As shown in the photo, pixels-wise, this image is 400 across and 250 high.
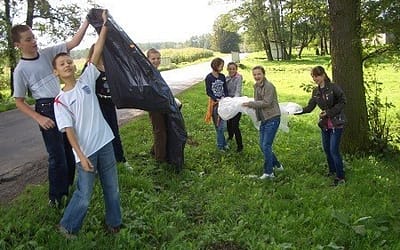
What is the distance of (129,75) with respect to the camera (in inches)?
225

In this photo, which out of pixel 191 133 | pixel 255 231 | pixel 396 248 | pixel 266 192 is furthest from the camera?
pixel 191 133

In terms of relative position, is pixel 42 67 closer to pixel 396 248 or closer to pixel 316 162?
pixel 396 248

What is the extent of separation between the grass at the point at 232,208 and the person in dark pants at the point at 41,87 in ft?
1.99

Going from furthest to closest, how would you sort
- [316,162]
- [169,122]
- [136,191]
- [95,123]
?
[316,162], [169,122], [136,191], [95,123]

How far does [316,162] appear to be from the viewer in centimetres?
768

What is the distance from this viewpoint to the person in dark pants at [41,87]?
14.4 feet

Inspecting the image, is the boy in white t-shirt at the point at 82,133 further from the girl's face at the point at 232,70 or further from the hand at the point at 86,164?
the girl's face at the point at 232,70

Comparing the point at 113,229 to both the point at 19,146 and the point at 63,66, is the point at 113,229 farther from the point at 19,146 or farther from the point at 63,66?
the point at 19,146

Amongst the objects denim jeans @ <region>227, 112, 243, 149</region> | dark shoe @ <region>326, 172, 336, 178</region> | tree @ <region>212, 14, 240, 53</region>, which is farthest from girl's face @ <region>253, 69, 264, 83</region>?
tree @ <region>212, 14, 240, 53</region>

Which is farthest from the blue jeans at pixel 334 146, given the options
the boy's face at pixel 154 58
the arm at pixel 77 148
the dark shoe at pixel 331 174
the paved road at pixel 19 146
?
the paved road at pixel 19 146

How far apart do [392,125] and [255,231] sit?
21.7ft

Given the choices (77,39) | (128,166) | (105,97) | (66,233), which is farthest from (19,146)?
(66,233)

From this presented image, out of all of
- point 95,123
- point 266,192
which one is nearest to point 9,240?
point 95,123

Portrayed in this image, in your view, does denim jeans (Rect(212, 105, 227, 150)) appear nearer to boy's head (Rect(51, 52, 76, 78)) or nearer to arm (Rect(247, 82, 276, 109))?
arm (Rect(247, 82, 276, 109))
